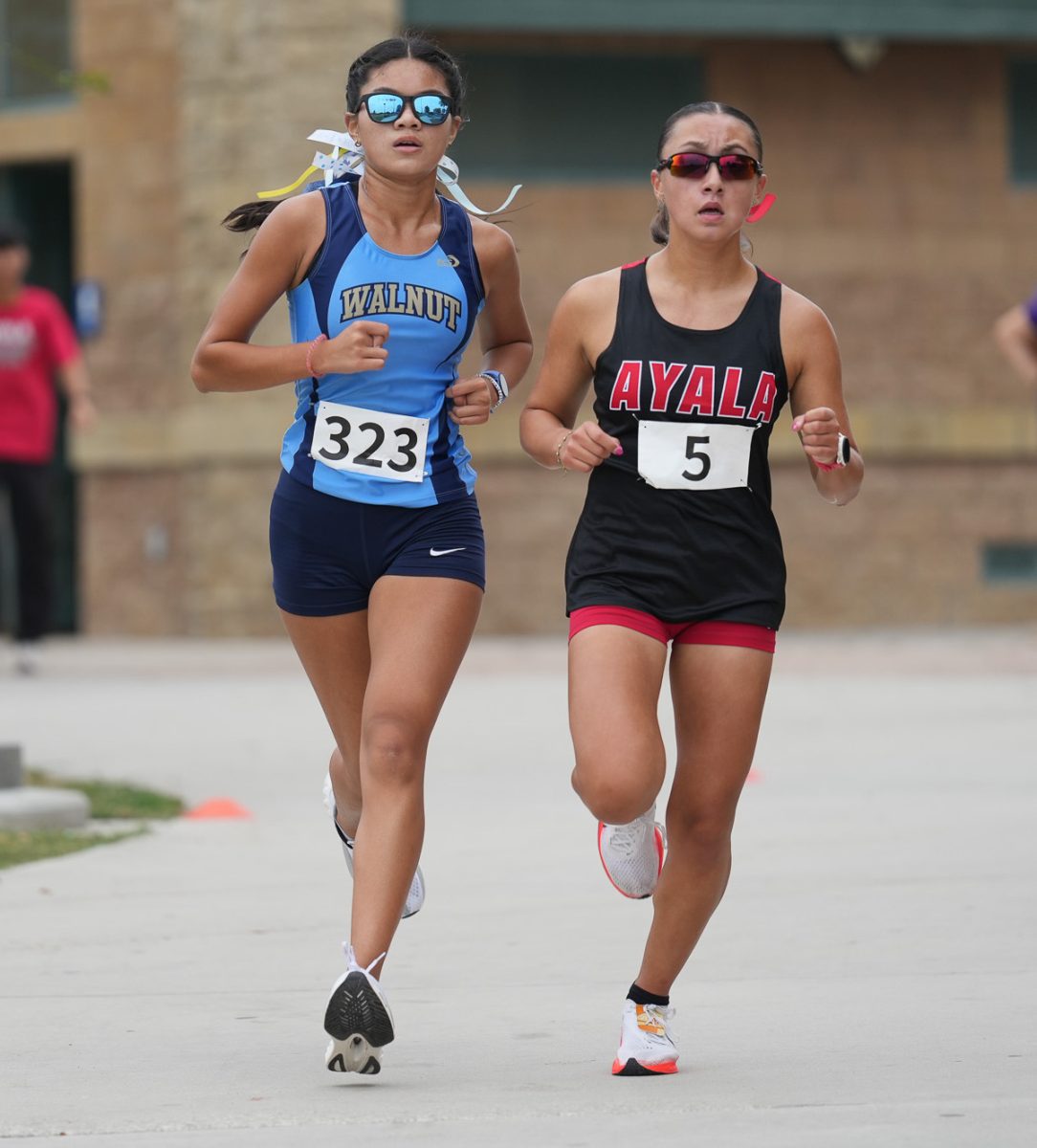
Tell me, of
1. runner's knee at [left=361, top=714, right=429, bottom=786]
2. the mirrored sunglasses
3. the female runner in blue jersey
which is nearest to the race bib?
the female runner in blue jersey

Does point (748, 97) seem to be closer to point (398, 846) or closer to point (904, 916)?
point (904, 916)

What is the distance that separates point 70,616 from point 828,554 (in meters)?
6.42

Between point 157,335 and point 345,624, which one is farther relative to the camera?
point 157,335

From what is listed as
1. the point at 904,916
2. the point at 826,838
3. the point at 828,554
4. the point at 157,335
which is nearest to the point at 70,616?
the point at 157,335

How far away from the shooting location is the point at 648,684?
493cm

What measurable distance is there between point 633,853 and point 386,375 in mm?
1158

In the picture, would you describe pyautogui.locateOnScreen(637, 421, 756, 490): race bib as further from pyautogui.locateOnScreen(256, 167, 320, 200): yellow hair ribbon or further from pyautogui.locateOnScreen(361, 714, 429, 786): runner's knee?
pyautogui.locateOnScreen(256, 167, 320, 200): yellow hair ribbon

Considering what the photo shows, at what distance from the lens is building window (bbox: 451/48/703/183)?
62.5ft

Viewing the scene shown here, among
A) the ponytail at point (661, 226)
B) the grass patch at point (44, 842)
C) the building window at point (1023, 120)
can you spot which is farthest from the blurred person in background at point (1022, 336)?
the building window at point (1023, 120)

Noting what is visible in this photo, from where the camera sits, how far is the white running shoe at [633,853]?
4.98 metres

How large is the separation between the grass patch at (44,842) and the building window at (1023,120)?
13.2 meters

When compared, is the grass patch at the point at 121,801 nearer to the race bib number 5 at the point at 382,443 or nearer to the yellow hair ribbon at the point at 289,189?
the yellow hair ribbon at the point at 289,189

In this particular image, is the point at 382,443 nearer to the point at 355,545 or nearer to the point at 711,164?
the point at 355,545

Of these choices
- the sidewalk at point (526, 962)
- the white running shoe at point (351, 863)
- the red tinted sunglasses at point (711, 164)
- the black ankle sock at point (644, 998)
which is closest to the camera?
the sidewalk at point (526, 962)
